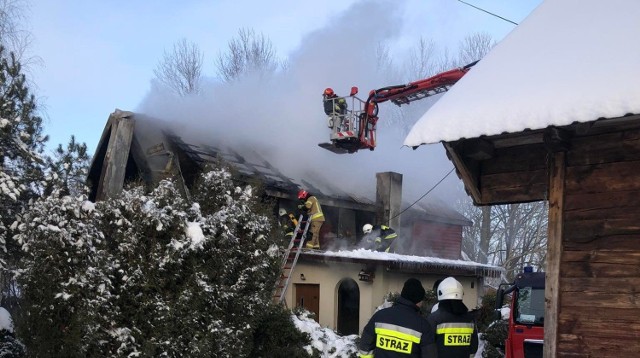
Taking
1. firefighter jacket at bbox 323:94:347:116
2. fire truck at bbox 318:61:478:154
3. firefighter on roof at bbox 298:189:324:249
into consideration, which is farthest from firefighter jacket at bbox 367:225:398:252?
firefighter jacket at bbox 323:94:347:116

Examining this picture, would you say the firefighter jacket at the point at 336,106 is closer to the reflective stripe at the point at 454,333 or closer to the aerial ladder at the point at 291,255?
the aerial ladder at the point at 291,255

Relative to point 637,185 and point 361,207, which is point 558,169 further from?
point 361,207

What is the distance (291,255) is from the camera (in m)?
13.3

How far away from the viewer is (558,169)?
14.5ft

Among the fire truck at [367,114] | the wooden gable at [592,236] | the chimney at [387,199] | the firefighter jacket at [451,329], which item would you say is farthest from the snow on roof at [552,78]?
the chimney at [387,199]

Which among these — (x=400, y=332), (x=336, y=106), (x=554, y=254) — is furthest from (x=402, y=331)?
(x=336, y=106)

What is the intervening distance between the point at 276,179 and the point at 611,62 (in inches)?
481

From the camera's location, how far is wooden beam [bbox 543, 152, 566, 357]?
14.3 feet

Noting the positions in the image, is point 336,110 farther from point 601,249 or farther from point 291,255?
point 601,249

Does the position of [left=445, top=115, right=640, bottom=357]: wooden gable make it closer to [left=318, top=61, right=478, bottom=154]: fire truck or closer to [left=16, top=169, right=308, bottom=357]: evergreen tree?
[left=16, top=169, right=308, bottom=357]: evergreen tree

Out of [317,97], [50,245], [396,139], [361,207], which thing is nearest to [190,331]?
[50,245]

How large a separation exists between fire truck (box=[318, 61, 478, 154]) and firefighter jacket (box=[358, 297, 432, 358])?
1128 centimetres

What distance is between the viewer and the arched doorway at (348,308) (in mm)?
14961

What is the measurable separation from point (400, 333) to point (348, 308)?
11316 mm
